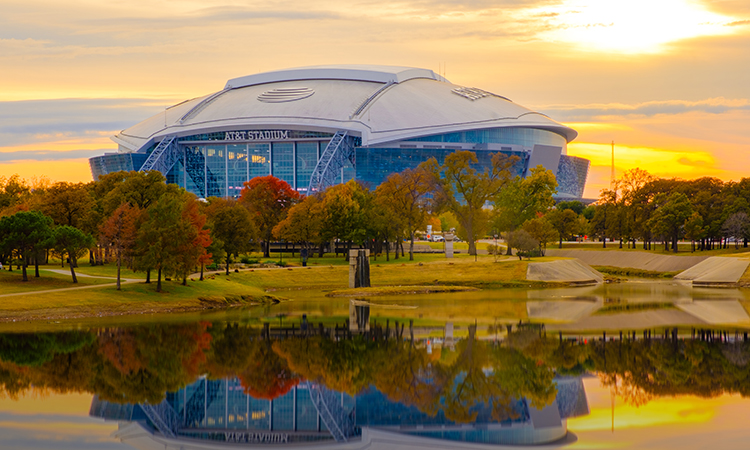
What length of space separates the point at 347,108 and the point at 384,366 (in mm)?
114687

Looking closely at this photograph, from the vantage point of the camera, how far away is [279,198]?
3767 inches

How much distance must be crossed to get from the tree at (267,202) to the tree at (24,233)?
127ft

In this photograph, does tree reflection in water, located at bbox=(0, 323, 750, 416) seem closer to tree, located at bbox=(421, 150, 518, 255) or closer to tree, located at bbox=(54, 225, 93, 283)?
tree, located at bbox=(54, 225, 93, 283)

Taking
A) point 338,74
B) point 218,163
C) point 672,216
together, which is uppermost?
point 338,74

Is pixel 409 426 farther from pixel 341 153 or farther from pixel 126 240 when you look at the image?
pixel 341 153

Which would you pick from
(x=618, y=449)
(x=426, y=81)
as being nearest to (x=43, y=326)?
(x=618, y=449)

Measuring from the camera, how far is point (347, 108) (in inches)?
5497

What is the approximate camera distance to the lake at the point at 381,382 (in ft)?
62.4

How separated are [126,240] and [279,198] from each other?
4429cm

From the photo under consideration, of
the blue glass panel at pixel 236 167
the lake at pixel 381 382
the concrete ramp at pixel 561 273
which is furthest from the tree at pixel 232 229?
the blue glass panel at pixel 236 167

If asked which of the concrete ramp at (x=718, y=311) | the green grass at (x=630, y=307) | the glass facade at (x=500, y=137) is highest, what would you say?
the glass facade at (x=500, y=137)

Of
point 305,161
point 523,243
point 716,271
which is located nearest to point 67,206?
point 523,243

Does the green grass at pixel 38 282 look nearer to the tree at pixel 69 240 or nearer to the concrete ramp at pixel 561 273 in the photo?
the tree at pixel 69 240

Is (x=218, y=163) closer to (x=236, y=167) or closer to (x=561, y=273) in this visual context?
(x=236, y=167)
